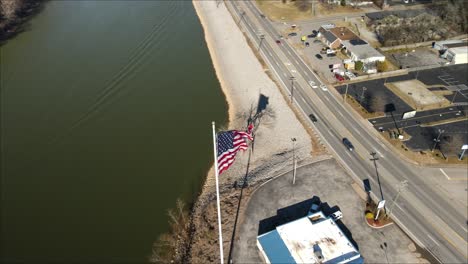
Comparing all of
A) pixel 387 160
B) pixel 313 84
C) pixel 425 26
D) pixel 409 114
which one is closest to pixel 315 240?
pixel 387 160

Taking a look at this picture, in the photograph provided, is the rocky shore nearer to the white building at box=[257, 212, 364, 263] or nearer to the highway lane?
the highway lane

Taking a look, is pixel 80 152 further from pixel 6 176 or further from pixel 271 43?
pixel 271 43

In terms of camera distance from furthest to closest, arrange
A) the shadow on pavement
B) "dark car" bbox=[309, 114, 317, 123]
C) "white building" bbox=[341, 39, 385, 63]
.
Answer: "white building" bbox=[341, 39, 385, 63] → "dark car" bbox=[309, 114, 317, 123] → the shadow on pavement

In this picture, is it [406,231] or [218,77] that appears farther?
[218,77]

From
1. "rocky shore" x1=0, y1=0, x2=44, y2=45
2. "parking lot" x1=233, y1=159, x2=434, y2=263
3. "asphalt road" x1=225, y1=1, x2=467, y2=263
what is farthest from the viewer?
"rocky shore" x1=0, y1=0, x2=44, y2=45

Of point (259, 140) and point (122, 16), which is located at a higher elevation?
point (122, 16)

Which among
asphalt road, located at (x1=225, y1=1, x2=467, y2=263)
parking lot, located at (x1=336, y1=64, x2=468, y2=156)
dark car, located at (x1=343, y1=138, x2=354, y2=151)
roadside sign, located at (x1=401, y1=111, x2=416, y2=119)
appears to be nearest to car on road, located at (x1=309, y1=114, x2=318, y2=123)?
asphalt road, located at (x1=225, y1=1, x2=467, y2=263)

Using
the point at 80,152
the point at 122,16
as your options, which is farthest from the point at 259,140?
the point at 122,16

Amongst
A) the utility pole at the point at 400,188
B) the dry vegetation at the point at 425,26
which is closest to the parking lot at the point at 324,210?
the utility pole at the point at 400,188
